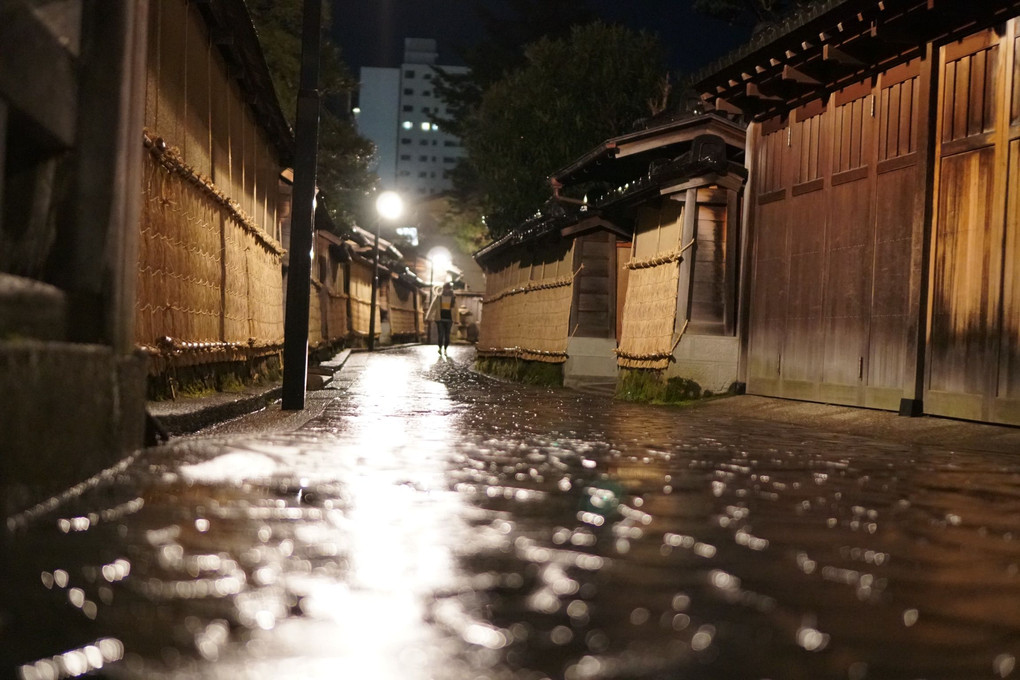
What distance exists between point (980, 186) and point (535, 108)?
24.6 meters

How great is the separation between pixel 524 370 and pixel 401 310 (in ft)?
108

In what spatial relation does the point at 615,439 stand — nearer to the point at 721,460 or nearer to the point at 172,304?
the point at 721,460

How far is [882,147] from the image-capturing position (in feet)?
38.6

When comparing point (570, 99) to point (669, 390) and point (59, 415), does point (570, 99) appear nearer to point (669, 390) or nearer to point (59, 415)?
point (669, 390)

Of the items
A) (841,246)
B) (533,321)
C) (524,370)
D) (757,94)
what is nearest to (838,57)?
(757,94)

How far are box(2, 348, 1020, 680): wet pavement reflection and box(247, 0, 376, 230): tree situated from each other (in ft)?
38.9

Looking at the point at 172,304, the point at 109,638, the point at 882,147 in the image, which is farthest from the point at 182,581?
the point at 882,147

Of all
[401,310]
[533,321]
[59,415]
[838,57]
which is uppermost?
[838,57]

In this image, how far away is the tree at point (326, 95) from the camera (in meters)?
24.3

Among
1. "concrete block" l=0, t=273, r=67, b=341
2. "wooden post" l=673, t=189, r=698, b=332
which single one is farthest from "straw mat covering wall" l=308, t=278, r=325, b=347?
"concrete block" l=0, t=273, r=67, b=341

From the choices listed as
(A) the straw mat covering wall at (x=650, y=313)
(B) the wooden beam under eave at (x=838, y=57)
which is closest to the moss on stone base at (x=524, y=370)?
(A) the straw mat covering wall at (x=650, y=313)

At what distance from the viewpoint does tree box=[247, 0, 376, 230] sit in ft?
79.7

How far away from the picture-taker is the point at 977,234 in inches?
394

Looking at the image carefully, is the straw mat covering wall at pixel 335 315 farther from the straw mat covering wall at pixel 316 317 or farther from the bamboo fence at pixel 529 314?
the bamboo fence at pixel 529 314
